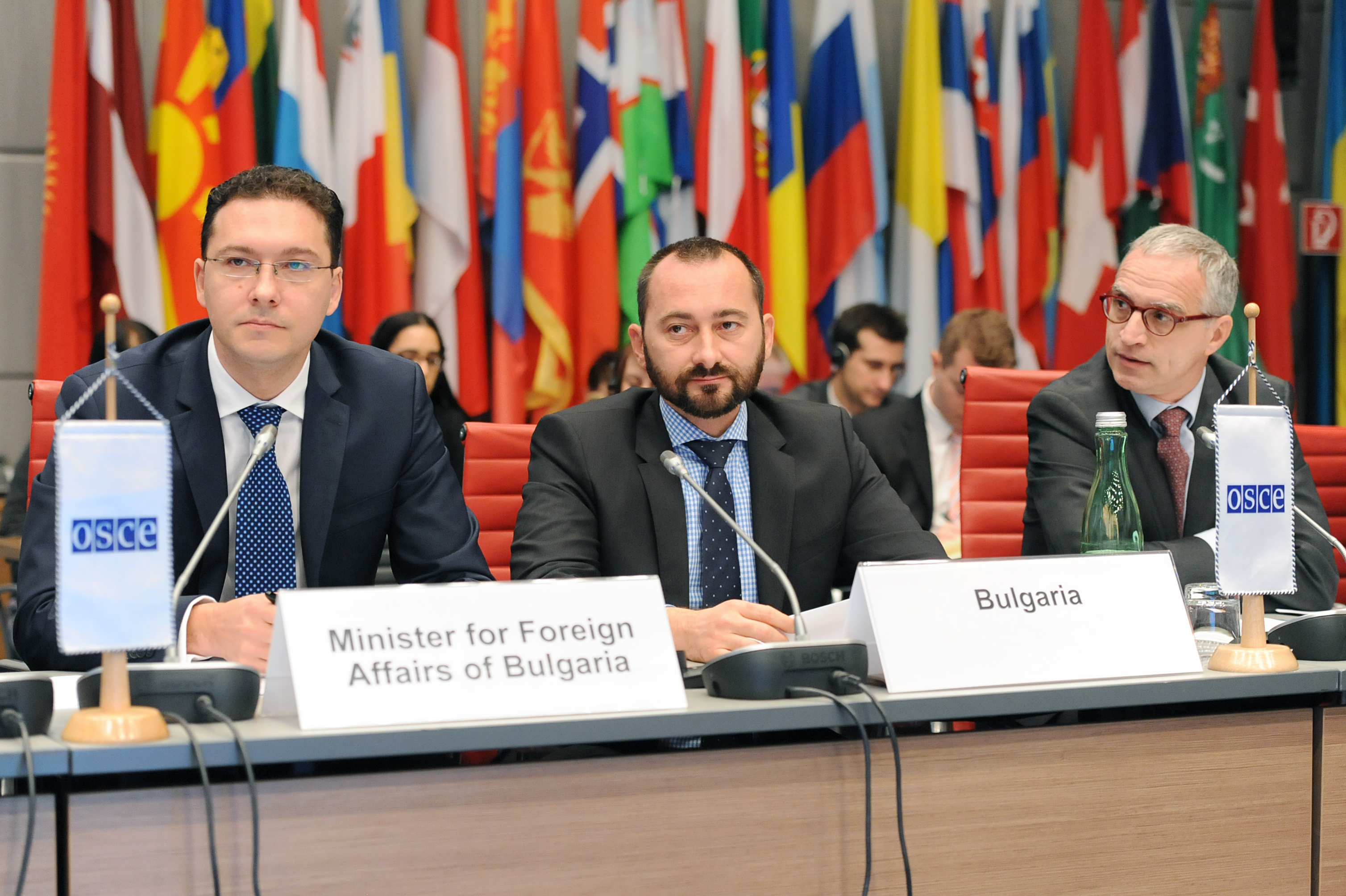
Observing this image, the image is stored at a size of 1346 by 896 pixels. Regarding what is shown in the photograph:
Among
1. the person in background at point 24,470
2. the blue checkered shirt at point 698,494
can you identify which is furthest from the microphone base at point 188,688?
the person in background at point 24,470

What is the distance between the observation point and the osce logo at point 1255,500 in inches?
57.1

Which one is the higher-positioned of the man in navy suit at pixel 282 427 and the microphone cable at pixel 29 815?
the man in navy suit at pixel 282 427

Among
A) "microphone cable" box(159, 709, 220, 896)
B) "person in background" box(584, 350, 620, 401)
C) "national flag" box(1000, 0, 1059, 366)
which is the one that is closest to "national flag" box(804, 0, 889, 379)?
"national flag" box(1000, 0, 1059, 366)

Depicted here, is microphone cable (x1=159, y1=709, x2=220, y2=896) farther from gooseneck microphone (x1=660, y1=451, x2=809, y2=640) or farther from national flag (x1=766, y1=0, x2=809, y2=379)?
national flag (x1=766, y1=0, x2=809, y2=379)

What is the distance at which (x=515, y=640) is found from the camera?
1180 millimetres

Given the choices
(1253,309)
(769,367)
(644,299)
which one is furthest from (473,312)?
(1253,309)

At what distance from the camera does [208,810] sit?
1.01m

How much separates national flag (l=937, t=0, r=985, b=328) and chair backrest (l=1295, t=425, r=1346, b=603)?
5.78 feet

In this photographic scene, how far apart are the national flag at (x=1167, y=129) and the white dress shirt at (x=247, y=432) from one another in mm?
3676

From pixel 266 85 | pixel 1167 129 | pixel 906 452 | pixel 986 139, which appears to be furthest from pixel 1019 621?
pixel 1167 129

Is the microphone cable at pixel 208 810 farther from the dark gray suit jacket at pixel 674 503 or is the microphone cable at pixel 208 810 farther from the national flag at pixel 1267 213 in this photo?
the national flag at pixel 1267 213

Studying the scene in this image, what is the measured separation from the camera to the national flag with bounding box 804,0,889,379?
4.47m

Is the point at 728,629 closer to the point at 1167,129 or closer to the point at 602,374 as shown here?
the point at 602,374

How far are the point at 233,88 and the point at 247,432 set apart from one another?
238cm
